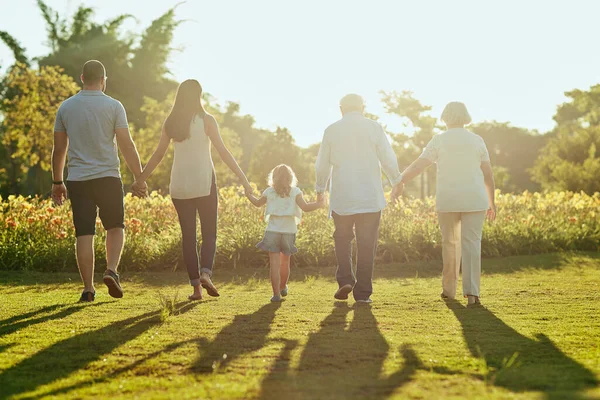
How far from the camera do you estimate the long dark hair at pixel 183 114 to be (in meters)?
5.82

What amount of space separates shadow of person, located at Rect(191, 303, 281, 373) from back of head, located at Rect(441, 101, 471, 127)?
243 cm

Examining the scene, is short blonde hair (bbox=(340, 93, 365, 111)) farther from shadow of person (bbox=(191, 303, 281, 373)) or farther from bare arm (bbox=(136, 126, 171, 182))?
shadow of person (bbox=(191, 303, 281, 373))

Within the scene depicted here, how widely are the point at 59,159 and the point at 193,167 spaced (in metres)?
1.14

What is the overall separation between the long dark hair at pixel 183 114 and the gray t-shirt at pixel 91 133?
427mm

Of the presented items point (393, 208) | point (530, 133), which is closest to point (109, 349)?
point (393, 208)

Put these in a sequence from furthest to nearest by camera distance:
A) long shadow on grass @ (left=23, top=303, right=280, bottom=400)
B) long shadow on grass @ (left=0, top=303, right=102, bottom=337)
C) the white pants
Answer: the white pants → long shadow on grass @ (left=0, top=303, right=102, bottom=337) → long shadow on grass @ (left=23, top=303, right=280, bottom=400)

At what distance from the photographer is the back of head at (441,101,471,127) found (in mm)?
6109

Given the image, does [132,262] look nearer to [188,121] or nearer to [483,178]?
[188,121]

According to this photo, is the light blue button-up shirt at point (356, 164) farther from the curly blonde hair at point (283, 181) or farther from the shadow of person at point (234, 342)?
the shadow of person at point (234, 342)

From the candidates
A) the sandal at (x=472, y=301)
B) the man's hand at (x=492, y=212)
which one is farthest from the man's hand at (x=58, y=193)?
the man's hand at (x=492, y=212)

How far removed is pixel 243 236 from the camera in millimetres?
9406

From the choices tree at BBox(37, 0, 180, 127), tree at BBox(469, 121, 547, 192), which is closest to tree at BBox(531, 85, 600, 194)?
tree at BBox(37, 0, 180, 127)

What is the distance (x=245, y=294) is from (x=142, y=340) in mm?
2613

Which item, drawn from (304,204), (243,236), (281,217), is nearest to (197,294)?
(281,217)
